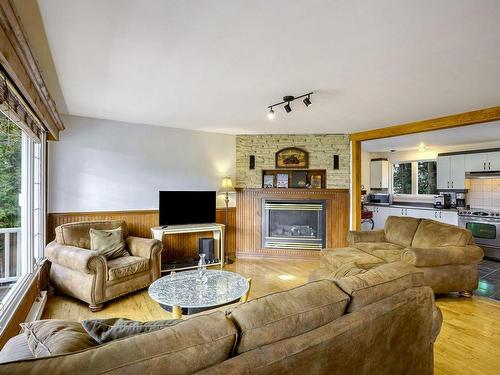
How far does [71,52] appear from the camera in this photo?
2.13 meters

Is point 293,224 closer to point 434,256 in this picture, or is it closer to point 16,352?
point 434,256

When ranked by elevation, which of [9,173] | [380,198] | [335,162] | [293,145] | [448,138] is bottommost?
[380,198]

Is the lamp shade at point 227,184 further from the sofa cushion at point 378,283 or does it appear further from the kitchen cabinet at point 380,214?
the kitchen cabinet at point 380,214

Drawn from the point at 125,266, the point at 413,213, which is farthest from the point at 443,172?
the point at 125,266

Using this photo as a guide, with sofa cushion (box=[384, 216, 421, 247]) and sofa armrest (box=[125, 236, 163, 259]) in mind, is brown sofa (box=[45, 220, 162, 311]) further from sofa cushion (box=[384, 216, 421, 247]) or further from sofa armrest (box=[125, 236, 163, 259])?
sofa cushion (box=[384, 216, 421, 247])

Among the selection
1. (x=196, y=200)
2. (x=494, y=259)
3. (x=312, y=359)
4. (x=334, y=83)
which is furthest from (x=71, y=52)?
(x=494, y=259)

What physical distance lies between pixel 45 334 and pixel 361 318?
137cm

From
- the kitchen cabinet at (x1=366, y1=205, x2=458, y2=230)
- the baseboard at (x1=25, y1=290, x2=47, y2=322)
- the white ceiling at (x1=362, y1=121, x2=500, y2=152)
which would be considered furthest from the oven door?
the baseboard at (x1=25, y1=290, x2=47, y2=322)

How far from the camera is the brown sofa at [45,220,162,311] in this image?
309 centimetres

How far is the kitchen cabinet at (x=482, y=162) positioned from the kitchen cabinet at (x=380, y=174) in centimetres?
201

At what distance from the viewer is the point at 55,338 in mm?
1078

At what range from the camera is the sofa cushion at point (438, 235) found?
350 centimetres

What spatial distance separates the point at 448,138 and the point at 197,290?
18.6ft

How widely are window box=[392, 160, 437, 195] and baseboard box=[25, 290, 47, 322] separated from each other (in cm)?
794
